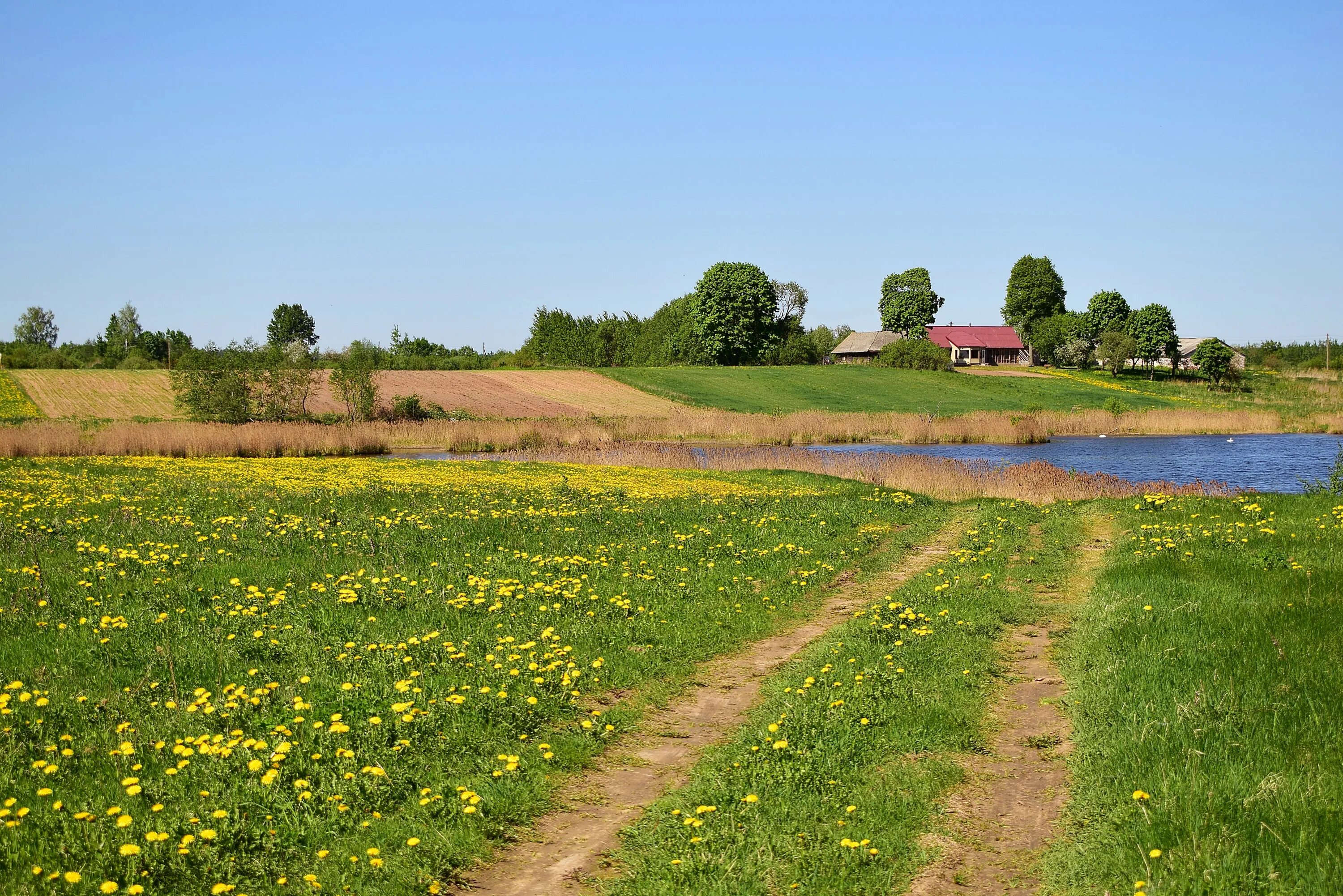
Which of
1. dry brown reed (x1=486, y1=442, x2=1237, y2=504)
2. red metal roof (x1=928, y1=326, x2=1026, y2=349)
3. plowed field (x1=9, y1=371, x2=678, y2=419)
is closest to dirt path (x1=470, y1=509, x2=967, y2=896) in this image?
dry brown reed (x1=486, y1=442, x2=1237, y2=504)

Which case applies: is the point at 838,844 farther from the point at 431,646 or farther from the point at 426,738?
the point at 431,646

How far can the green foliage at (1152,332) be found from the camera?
5020 inches

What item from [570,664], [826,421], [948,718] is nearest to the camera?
[948,718]

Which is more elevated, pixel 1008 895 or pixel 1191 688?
pixel 1191 688

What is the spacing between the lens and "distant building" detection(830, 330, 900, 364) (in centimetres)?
14912

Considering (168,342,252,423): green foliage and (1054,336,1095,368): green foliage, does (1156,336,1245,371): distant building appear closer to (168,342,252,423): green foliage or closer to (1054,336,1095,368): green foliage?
(1054,336,1095,368): green foliage

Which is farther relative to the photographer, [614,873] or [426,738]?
[426,738]

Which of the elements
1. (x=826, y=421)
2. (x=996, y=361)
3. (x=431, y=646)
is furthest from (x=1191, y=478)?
(x=996, y=361)

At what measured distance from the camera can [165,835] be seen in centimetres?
616

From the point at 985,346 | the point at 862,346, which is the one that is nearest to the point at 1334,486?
the point at 862,346

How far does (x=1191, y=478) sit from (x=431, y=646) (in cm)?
3860

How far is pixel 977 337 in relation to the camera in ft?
504

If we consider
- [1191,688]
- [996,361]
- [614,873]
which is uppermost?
[996,361]

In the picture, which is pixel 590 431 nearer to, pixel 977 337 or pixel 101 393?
pixel 101 393
